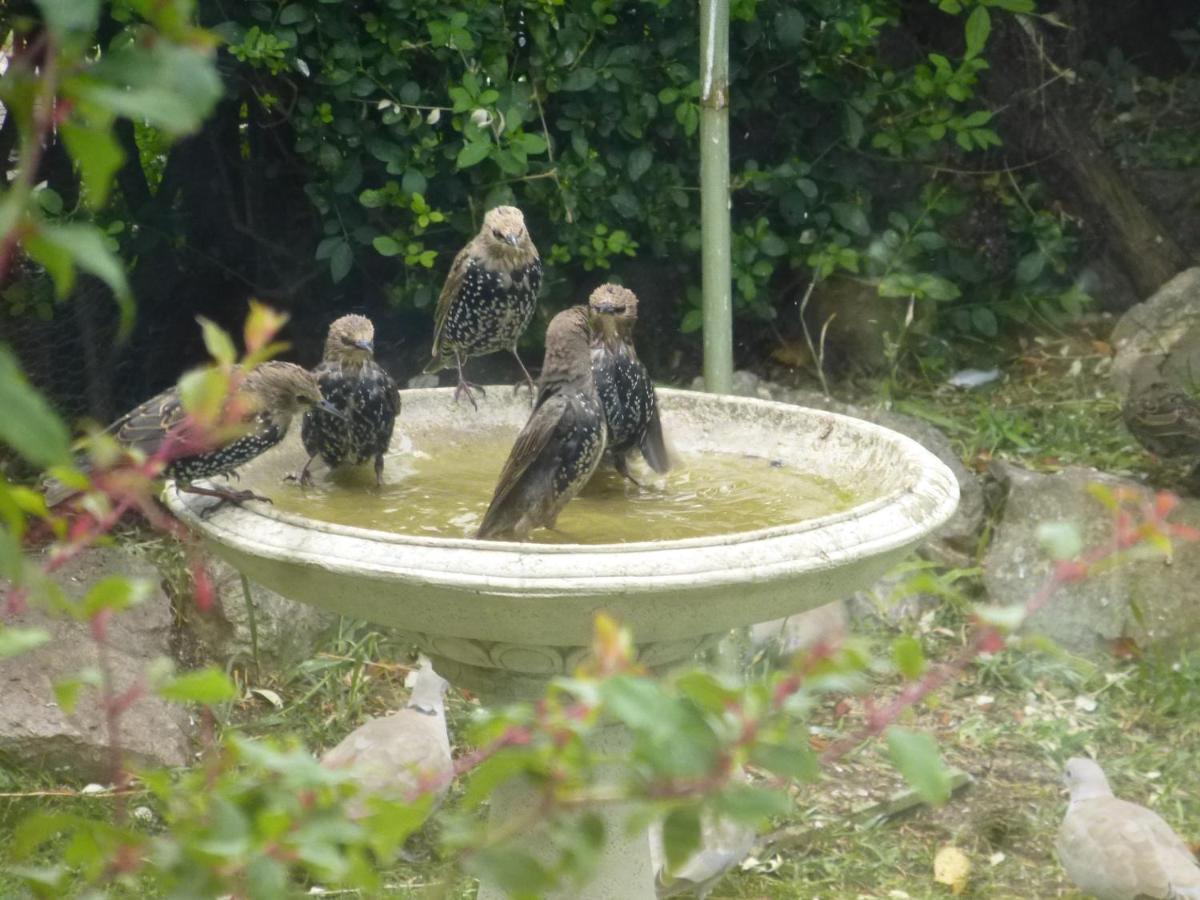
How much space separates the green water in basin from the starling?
2.60 metres

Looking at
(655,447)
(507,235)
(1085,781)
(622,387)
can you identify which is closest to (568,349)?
(622,387)

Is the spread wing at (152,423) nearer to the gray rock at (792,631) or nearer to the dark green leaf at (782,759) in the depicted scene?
the gray rock at (792,631)

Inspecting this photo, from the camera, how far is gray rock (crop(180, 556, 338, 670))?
5.10 m

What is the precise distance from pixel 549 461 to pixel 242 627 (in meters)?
2.47

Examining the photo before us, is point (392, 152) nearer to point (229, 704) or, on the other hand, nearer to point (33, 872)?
point (229, 704)

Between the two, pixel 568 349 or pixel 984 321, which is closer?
pixel 568 349

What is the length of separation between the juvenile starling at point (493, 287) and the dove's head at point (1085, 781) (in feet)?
6.10

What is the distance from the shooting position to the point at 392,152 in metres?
5.42

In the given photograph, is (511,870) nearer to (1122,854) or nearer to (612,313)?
(612,313)

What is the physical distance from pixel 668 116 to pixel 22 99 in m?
5.20

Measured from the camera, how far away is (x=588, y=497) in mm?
3594

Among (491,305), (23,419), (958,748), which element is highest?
(23,419)

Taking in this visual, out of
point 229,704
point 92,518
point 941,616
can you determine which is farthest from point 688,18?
point 92,518

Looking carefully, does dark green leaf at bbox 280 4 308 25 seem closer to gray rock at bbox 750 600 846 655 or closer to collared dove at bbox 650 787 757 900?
gray rock at bbox 750 600 846 655
